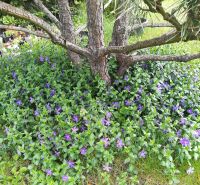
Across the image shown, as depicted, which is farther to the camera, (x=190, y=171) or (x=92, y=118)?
(x=92, y=118)

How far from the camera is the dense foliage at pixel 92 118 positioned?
2.23 metres

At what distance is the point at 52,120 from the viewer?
8.25 feet

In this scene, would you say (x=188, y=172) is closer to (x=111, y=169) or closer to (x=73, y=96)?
(x=111, y=169)

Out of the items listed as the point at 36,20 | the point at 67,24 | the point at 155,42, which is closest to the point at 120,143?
the point at 155,42

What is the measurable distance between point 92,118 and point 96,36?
2.36ft

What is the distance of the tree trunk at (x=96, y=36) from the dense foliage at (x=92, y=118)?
10 centimetres

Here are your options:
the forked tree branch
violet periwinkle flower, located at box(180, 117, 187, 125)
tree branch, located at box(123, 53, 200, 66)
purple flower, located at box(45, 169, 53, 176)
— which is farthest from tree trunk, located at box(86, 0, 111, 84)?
purple flower, located at box(45, 169, 53, 176)

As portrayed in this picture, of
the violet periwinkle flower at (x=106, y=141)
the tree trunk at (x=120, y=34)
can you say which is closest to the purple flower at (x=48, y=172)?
the violet periwinkle flower at (x=106, y=141)

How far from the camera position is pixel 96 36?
2756 mm

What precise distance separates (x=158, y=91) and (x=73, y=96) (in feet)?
2.24

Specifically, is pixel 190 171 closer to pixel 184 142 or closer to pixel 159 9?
pixel 184 142

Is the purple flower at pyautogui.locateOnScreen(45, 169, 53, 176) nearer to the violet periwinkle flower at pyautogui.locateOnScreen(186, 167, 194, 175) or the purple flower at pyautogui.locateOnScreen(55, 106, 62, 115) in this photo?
the purple flower at pyautogui.locateOnScreen(55, 106, 62, 115)

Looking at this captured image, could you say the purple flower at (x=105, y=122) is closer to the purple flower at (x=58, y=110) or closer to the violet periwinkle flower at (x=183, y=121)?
the purple flower at (x=58, y=110)

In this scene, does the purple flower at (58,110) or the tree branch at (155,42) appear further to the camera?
the purple flower at (58,110)
